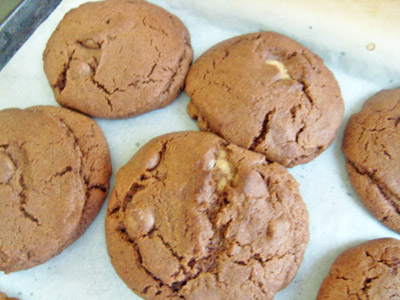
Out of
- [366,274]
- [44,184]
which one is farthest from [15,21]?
[366,274]

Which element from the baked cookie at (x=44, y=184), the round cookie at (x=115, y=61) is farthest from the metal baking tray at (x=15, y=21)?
the baked cookie at (x=44, y=184)

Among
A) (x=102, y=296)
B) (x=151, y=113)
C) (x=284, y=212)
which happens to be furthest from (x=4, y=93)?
(x=284, y=212)

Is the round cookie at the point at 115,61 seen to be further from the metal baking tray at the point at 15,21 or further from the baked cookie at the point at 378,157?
the baked cookie at the point at 378,157

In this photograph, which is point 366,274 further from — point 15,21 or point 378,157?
point 15,21

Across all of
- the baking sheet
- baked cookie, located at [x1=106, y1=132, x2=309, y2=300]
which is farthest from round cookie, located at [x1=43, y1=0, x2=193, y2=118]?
baked cookie, located at [x1=106, y1=132, x2=309, y2=300]

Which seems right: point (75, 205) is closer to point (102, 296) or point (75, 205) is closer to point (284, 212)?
point (102, 296)
